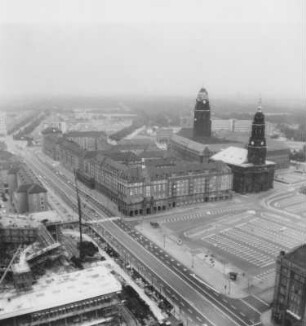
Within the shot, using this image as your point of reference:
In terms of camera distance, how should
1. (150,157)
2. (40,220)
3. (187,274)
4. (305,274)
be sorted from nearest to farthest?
(305,274), (187,274), (40,220), (150,157)

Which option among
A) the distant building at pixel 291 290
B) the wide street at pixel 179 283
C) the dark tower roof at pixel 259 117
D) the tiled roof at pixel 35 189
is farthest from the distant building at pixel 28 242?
the dark tower roof at pixel 259 117

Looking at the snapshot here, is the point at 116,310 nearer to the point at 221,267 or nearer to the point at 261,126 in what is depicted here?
the point at 221,267

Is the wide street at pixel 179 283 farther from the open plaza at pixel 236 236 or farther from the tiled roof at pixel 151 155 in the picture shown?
the tiled roof at pixel 151 155

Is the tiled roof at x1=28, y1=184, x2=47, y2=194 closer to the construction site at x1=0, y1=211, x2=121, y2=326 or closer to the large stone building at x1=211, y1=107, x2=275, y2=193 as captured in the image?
the construction site at x1=0, y1=211, x2=121, y2=326

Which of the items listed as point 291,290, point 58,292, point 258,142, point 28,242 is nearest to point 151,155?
point 258,142

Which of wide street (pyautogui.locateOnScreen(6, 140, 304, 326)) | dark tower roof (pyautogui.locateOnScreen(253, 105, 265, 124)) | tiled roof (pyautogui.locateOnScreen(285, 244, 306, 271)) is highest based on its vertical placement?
dark tower roof (pyautogui.locateOnScreen(253, 105, 265, 124))

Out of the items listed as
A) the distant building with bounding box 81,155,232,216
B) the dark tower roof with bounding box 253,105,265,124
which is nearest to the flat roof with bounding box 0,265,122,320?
the distant building with bounding box 81,155,232,216

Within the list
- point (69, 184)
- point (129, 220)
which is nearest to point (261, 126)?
point (129, 220)

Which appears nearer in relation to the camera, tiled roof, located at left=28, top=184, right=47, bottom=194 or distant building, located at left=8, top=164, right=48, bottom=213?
tiled roof, located at left=28, top=184, right=47, bottom=194
